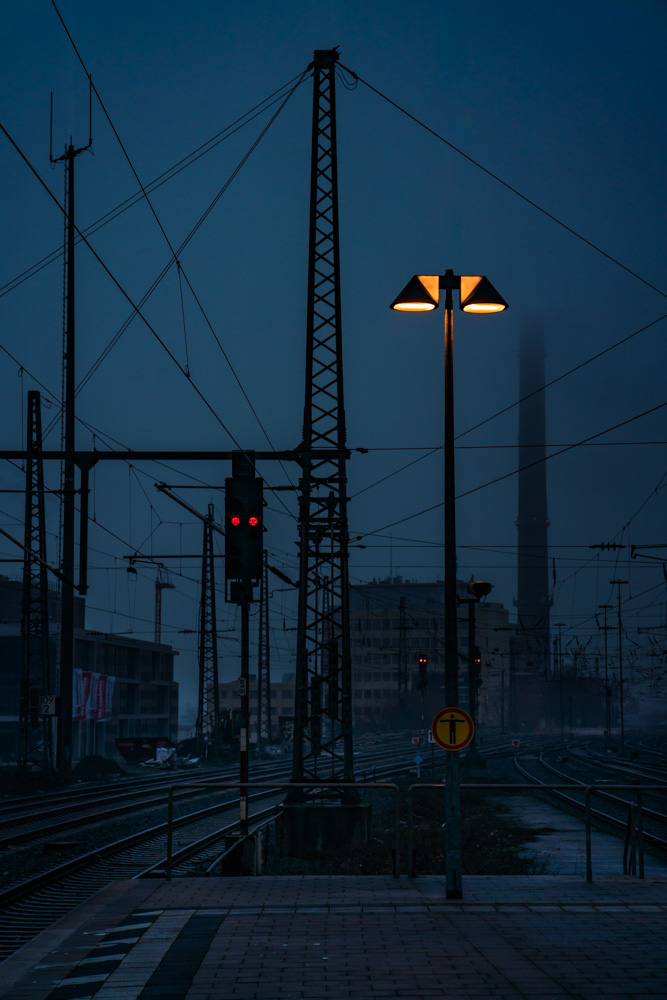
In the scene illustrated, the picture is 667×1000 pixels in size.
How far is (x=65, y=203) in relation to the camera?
133 ft

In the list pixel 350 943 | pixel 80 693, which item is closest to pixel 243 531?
pixel 350 943

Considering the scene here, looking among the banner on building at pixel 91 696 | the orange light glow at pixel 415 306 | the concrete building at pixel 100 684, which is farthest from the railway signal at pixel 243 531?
the banner on building at pixel 91 696

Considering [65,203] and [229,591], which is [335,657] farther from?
[65,203]

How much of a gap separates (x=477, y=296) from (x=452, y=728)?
5.35 m

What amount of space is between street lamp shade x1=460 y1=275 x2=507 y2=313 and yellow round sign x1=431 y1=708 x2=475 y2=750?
5.00m

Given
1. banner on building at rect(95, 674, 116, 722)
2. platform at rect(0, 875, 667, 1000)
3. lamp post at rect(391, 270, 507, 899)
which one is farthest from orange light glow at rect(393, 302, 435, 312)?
banner on building at rect(95, 674, 116, 722)

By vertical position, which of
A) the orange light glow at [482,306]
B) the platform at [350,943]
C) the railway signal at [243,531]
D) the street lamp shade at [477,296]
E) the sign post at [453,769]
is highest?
the street lamp shade at [477,296]

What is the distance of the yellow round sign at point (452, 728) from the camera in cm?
1208

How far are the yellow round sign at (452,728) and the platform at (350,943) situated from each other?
1753 mm

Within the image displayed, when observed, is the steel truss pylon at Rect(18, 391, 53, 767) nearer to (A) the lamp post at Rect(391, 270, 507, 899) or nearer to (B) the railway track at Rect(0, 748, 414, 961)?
(B) the railway track at Rect(0, 748, 414, 961)

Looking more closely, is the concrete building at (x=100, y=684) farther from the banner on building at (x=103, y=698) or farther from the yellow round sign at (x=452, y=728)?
the yellow round sign at (x=452, y=728)

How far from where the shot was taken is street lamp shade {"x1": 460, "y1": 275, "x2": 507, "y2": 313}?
1303 cm

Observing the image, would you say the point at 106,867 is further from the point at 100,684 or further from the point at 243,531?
the point at 100,684

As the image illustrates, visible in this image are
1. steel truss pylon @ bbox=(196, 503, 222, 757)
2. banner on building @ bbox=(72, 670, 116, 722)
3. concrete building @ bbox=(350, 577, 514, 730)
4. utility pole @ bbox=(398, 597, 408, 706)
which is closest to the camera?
steel truss pylon @ bbox=(196, 503, 222, 757)
